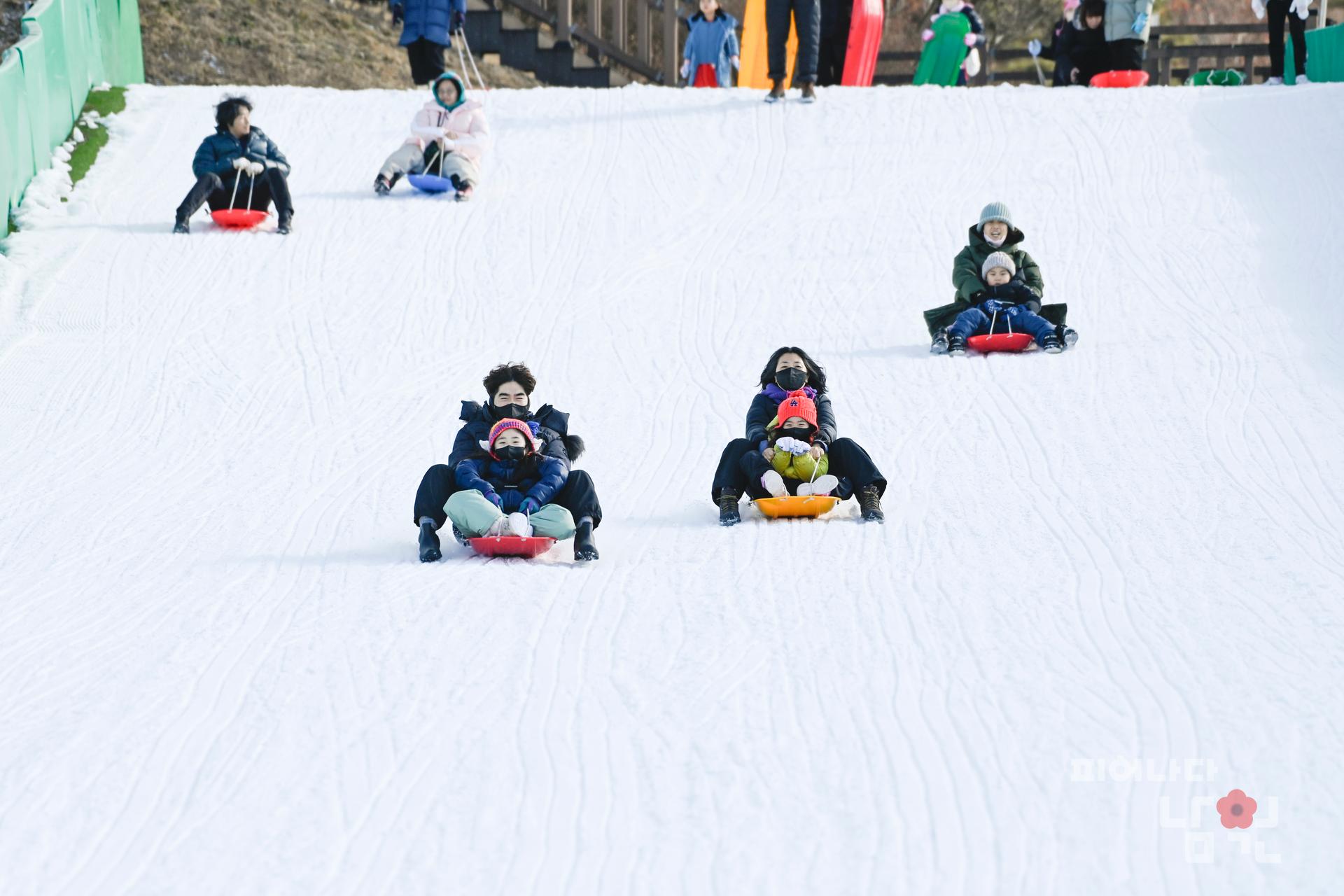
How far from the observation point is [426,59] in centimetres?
1505

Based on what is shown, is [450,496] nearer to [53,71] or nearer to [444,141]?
[444,141]

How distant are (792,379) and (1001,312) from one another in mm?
3063

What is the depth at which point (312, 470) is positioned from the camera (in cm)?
717

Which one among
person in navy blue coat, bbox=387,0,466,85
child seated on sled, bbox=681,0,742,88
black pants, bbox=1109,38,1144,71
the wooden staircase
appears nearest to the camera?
person in navy blue coat, bbox=387,0,466,85

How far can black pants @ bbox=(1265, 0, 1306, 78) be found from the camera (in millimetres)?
15047

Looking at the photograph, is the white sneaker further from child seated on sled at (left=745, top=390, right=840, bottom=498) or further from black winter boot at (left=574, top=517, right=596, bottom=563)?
black winter boot at (left=574, top=517, right=596, bottom=563)

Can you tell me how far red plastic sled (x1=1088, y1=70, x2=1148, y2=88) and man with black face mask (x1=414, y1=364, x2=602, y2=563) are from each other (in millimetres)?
10899

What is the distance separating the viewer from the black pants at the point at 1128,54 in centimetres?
1570

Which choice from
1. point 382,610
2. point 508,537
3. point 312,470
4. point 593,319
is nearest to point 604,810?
point 382,610

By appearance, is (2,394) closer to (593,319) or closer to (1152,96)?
(593,319)

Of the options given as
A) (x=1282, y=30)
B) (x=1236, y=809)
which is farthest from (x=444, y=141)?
(x=1236, y=809)

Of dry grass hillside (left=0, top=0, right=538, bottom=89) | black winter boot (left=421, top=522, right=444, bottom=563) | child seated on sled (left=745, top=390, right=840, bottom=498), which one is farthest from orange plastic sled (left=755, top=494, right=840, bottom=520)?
dry grass hillside (left=0, top=0, right=538, bottom=89)

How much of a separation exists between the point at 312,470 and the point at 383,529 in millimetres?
994

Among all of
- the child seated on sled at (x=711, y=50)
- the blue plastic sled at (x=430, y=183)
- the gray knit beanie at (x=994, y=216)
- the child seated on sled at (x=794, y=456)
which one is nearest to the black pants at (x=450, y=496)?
the child seated on sled at (x=794, y=456)
